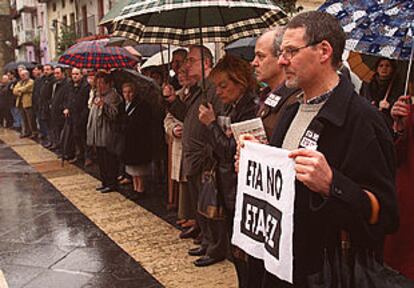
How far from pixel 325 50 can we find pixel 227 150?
1.45 meters

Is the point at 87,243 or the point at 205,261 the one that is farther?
the point at 87,243

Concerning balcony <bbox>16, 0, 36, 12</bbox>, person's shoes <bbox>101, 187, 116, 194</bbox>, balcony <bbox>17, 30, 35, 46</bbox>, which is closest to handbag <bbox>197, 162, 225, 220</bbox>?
person's shoes <bbox>101, 187, 116, 194</bbox>

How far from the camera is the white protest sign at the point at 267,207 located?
2.04 meters

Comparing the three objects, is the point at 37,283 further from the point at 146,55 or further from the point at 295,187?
the point at 146,55

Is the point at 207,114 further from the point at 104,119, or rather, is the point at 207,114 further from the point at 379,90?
the point at 104,119

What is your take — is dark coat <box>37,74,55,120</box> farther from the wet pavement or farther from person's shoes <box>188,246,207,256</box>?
person's shoes <box>188,246,207,256</box>

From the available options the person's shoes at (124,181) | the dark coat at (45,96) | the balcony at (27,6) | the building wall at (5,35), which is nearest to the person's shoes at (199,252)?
the person's shoes at (124,181)

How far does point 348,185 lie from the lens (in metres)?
1.85

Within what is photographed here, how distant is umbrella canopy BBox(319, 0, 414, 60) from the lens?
3.10 m

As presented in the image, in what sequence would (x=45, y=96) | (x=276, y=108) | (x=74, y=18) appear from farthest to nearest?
(x=74, y=18) < (x=45, y=96) < (x=276, y=108)

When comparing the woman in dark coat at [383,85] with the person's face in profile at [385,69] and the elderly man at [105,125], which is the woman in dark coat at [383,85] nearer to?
the person's face in profile at [385,69]

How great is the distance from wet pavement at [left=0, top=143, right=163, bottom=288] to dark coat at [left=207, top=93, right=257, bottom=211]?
43.5 inches

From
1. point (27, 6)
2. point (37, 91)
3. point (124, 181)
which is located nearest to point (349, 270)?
point (124, 181)

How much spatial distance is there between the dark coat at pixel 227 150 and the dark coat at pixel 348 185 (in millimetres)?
1381
